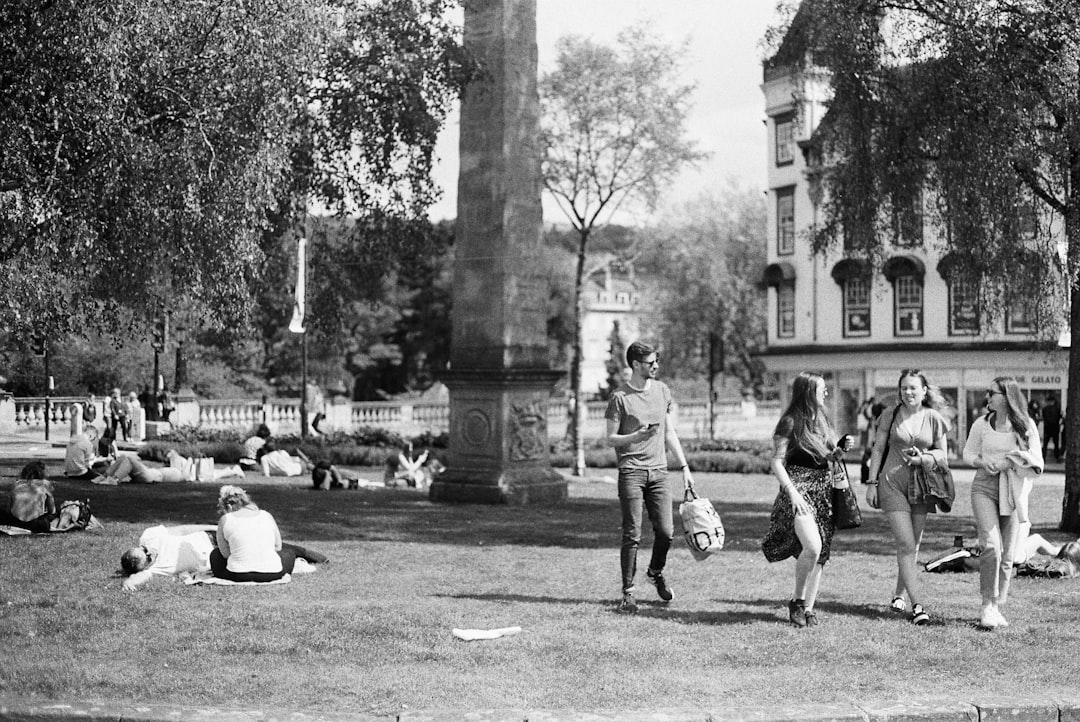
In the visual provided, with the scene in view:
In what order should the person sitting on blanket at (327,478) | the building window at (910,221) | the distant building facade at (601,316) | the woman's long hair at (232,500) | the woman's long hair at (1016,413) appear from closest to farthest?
the woman's long hair at (1016,413)
the woman's long hair at (232,500)
the building window at (910,221)
the person sitting on blanket at (327,478)
the distant building facade at (601,316)

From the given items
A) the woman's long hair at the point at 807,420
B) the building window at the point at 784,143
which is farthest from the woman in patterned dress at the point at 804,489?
the building window at the point at 784,143

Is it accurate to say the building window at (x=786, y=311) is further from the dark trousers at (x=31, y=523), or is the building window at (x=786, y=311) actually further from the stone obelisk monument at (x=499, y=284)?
the dark trousers at (x=31, y=523)

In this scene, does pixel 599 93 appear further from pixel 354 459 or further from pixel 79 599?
pixel 79 599

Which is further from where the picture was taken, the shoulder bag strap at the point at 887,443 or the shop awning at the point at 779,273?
the shop awning at the point at 779,273

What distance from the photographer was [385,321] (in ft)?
260

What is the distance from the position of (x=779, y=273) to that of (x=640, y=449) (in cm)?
4193

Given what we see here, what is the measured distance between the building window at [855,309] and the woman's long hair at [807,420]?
3985 cm

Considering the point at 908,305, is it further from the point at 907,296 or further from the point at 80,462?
the point at 80,462

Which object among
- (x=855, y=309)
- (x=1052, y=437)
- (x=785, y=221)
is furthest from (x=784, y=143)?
(x=1052, y=437)

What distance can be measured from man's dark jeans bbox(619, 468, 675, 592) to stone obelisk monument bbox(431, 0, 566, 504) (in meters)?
9.99

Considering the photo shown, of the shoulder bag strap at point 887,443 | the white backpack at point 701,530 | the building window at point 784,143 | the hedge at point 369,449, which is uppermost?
the building window at point 784,143

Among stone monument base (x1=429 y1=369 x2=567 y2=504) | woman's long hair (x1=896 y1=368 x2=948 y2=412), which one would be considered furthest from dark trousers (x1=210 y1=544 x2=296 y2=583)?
stone monument base (x1=429 y1=369 x2=567 y2=504)

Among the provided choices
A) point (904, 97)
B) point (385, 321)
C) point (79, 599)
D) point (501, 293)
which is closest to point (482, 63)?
point (501, 293)

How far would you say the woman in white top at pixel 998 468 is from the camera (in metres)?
9.78
